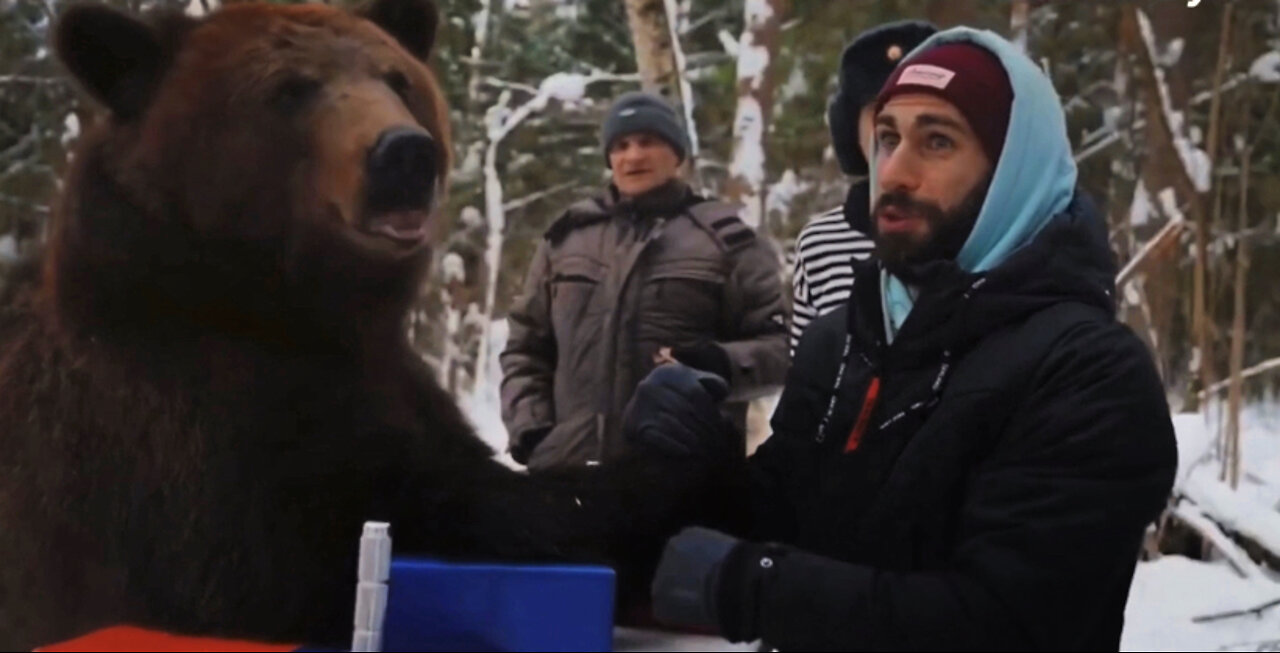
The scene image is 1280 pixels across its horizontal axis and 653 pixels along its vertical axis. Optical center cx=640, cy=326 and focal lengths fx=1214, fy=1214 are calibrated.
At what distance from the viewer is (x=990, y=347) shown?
3.65ft

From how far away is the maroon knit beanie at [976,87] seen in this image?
1131 millimetres

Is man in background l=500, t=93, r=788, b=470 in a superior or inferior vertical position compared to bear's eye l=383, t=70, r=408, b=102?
inferior

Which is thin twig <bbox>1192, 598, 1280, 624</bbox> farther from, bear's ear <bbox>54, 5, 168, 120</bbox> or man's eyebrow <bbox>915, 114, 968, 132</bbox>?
bear's ear <bbox>54, 5, 168, 120</bbox>

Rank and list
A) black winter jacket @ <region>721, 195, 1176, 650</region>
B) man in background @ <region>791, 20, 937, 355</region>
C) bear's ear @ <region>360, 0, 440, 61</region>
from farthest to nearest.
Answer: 1. man in background @ <region>791, 20, 937, 355</region>
2. bear's ear @ <region>360, 0, 440, 61</region>
3. black winter jacket @ <region>721, 195, 1176, 650</region>

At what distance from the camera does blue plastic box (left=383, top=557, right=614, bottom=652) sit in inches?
42.4

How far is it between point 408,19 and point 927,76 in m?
0.68

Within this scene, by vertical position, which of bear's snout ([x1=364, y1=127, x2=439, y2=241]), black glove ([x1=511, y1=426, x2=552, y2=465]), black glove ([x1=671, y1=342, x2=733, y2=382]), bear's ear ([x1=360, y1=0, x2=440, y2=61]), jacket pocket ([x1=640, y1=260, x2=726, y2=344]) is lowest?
black glove ([x1=511, y1=426, x2=552, y2=465])

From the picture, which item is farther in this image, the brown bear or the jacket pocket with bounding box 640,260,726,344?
the jacket pocket with bounding box 640,260,726,344

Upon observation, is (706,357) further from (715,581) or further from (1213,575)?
(1213,575)

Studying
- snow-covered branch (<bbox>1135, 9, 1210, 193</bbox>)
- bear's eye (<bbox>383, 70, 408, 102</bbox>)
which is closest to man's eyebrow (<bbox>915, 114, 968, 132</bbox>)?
bear's eye (<bbox>383, 70, 408, 102</bbox>)

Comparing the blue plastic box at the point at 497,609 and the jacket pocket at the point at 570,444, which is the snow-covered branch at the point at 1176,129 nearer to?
the jacket pocket at the point at 570,444

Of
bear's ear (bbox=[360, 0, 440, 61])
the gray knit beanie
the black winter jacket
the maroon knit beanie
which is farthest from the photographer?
the gray knit beanie

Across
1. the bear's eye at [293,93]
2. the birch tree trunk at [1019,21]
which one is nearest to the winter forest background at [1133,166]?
the birch tree trunk at [1019,21]

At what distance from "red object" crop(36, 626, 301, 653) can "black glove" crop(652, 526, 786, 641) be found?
0.36 m
